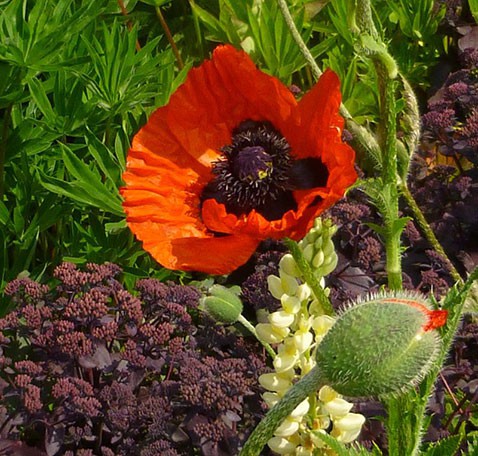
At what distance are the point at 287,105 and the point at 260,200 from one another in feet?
0.48

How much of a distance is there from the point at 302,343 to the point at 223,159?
1.02ft

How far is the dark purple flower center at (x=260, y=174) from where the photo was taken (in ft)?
4.92

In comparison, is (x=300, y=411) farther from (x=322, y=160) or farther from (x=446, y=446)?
(x=322, y=160)

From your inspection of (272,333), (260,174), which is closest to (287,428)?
(272,333)

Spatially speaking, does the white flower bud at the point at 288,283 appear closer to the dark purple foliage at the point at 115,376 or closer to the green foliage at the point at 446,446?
the dark purple foliage at the point at 115,376

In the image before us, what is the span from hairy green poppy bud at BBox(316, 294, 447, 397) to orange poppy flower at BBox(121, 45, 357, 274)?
0.90 feet

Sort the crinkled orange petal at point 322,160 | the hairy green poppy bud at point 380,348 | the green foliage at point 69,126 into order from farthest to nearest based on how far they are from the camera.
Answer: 1. the green foliage at point 69,126
2. the crinkled orange petal at point 322,160
3. the hairy green poppy bud at point 380,348

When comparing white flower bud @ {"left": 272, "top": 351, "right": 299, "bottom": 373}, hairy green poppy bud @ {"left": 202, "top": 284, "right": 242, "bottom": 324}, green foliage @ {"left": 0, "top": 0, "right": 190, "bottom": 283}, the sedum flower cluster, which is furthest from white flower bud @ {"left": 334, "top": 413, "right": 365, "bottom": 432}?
green foliage @ {"left": 0, "top": 0, "right": 190, "bottom": 283}

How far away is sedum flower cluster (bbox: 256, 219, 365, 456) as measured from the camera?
1.49m

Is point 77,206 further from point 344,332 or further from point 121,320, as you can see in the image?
point 344,332

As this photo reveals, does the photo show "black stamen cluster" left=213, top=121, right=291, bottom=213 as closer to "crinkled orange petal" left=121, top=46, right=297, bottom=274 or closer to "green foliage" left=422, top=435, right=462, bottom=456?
"crinkled orange petal" left=121, top=46, right=297, bottom=274

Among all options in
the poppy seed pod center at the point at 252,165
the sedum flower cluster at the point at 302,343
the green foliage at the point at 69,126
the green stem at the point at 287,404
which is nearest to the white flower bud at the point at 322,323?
the sedum flower cluster at the point at 302,343

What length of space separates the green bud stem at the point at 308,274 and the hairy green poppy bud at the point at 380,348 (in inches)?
9.2

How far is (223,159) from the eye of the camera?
1587mm
